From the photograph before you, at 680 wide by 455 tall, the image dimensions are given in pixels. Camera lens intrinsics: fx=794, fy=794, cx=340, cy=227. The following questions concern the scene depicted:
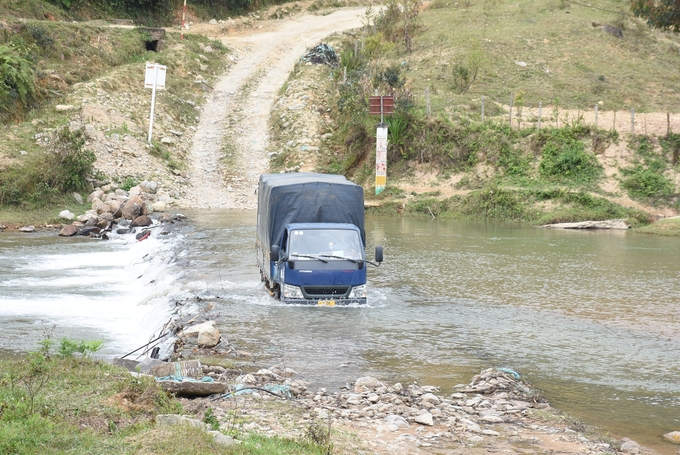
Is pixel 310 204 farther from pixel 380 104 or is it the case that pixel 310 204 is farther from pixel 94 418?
pixel 380 104

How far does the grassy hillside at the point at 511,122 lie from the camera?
34.5m

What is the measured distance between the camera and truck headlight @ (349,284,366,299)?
16.9 metres

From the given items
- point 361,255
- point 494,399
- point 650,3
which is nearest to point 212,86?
point 650,3

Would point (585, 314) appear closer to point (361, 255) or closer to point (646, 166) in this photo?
point (361, 255)

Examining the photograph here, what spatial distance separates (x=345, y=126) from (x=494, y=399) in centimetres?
3084

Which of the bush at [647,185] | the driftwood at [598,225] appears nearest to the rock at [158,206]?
the driftwood at [598,225]

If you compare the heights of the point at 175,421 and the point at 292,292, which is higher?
the point at 175,421

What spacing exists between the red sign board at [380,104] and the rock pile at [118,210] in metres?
9.92

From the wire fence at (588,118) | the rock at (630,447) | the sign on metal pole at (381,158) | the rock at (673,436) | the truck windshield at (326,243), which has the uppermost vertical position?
the wire fence at (588,118)

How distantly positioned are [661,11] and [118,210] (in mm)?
24053

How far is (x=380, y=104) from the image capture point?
35.8 meters

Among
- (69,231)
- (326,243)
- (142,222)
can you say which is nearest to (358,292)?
(326,243)

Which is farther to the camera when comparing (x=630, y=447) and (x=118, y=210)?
(x=118, y=210)

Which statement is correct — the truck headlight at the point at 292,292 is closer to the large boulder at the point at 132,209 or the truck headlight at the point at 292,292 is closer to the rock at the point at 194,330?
the rock at the point at 194,330
